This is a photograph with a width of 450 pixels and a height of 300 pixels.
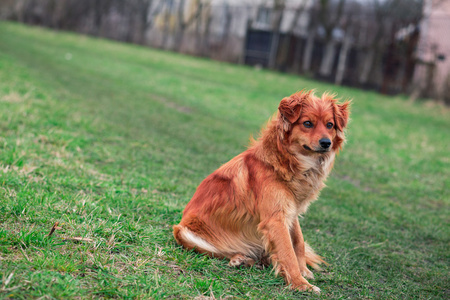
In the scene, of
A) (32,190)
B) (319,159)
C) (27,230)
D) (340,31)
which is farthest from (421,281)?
(340,31)

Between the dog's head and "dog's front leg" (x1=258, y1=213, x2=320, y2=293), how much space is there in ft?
1.98

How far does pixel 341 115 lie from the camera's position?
11.6ft

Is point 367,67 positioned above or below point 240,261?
above

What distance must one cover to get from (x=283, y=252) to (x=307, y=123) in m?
1.04

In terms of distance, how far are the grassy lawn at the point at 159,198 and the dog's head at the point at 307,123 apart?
1069mm

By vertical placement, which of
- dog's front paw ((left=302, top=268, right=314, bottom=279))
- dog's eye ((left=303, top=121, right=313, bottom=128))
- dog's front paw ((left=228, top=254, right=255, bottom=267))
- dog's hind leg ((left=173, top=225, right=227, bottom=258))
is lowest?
dog's front paw ((left=302, top=268, right=314, bottom=279))

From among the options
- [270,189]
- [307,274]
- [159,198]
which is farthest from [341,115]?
[159,198]

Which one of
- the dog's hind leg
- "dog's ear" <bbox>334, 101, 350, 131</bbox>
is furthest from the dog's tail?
"dog's ear" <bbox>334, 101, 350, 131</bbox>

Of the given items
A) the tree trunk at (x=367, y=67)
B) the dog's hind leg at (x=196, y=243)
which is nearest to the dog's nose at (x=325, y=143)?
the dog's hind leg at (x=196, y=243)

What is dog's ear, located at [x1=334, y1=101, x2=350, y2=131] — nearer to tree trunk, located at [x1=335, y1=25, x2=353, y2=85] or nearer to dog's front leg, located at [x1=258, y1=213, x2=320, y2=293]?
dog's front leg, located at [x1=258, y1=213, x2=320, y2=293]

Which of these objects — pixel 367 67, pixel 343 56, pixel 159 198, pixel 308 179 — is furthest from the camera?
pixel 343 56

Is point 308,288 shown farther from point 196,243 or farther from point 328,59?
point 328,59

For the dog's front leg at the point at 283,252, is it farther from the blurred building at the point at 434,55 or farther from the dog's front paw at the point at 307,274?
the blurred building at the point at 434,55

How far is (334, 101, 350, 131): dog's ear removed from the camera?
11.5 feet
